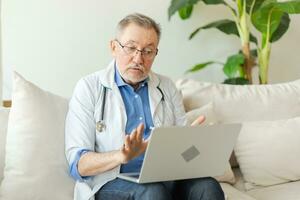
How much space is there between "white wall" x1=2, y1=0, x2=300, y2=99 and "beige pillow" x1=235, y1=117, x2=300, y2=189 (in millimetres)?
736

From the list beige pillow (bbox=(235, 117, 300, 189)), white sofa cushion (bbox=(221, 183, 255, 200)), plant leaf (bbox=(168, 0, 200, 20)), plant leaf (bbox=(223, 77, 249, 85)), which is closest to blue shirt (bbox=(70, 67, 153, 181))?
white sofa cushion (bbox=(221, 183, 255, 200))

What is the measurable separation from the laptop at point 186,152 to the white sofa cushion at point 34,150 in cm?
24

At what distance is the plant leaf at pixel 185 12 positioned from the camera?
8.41 ft

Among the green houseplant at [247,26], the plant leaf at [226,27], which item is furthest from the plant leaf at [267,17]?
the plant leaf at [226,27]

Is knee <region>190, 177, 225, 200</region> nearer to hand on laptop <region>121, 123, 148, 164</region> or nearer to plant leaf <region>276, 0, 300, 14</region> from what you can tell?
hand on laptop <region>121, 123, 148, 164</region>

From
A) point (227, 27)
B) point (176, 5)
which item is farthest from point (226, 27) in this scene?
point (176, 5)

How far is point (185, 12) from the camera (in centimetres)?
257

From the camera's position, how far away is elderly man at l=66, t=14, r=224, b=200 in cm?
151

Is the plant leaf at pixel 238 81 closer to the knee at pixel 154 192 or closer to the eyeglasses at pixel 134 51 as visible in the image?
the eyeglasses at pixel 134 51

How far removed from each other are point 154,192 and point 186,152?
0.16m

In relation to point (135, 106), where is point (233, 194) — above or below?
below

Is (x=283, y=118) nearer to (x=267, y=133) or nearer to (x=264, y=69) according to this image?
(x=267, y=133)

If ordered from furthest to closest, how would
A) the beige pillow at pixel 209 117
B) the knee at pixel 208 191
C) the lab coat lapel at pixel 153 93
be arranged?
the beige pillow at pixel 209 117, the lab coat lapel at pixel 153 93, the knee at pixel 208 191

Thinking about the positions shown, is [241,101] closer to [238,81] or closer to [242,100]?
[242,100]
